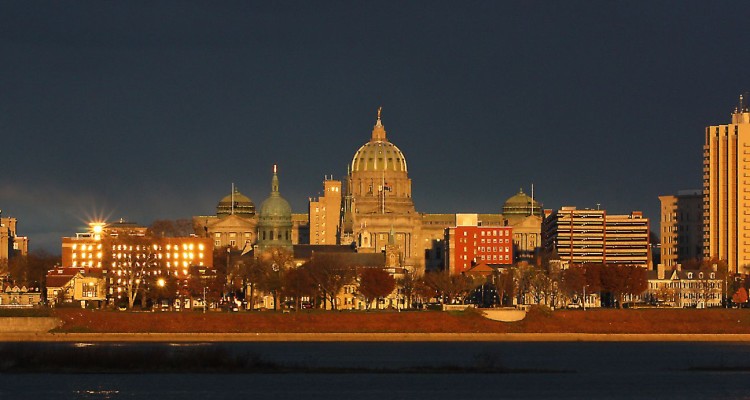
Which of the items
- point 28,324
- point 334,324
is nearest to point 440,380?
point 28,324

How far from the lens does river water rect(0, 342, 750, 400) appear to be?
11844 centimetres

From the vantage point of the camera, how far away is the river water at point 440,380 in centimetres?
11844

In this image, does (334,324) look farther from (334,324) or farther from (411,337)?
(411,337)

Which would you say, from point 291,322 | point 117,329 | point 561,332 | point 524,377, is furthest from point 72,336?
point 524,377

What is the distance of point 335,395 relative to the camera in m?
118

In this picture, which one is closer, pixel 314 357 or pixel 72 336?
pixel 314 357

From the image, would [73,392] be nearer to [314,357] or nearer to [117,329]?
[314,357]

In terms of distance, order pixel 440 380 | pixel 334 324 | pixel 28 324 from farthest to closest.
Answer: pixel 334 324 → pixel 28 324 → pixel 440 380

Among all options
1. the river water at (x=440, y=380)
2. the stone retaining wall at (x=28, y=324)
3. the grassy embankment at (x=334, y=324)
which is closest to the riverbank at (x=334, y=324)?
the grassy embankment at (x=334, y=324)

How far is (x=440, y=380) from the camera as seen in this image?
12875 centimetres

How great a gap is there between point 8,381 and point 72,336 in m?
56.3

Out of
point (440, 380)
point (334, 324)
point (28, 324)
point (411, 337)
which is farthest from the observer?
point (334, 324)

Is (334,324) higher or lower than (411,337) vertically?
higher

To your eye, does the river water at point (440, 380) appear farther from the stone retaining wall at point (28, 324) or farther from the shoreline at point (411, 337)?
the stone retaining wall at point (28, 324)
